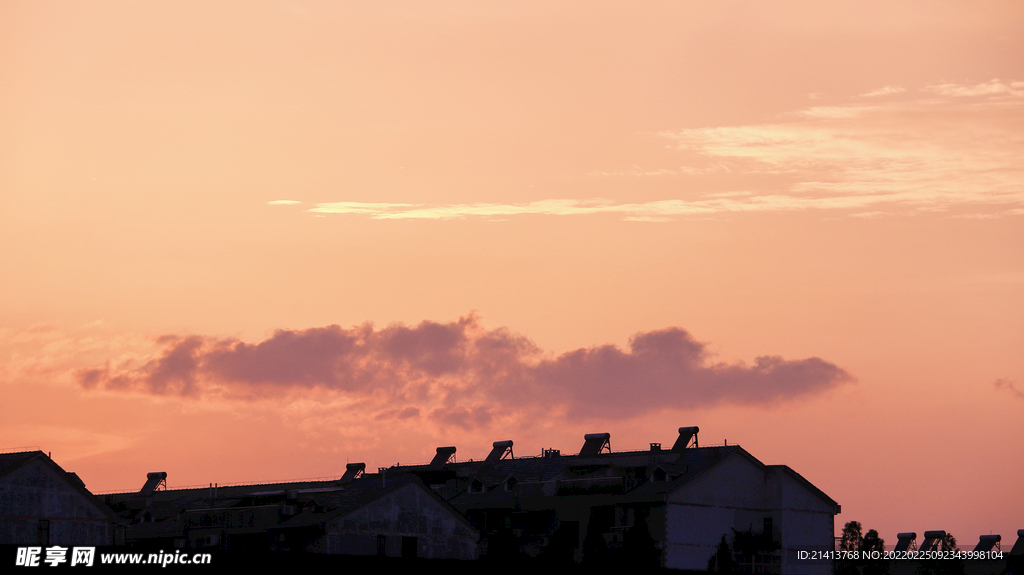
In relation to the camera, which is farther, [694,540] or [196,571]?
[694,540]

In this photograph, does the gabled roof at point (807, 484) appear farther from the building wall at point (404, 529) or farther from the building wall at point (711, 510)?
the building wall at point (404, 529)

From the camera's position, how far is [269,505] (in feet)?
320

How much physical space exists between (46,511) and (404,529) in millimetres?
25148

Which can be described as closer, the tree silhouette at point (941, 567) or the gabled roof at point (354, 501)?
the gabled roof at point (354, 501)

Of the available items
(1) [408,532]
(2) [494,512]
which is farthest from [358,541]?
(2) [494,512]

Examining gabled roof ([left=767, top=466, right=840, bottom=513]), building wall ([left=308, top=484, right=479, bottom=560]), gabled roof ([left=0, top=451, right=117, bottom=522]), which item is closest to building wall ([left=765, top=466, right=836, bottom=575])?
gabled roof ([left=767, top=466, right=840, bottom=513])

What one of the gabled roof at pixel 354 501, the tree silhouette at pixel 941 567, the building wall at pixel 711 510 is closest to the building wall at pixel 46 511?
the gabled roof at pixel 354 501

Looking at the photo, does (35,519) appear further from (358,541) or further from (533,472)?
(533,472)

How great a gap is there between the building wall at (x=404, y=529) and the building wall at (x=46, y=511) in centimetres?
1713

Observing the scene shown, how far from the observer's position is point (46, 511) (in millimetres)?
93312

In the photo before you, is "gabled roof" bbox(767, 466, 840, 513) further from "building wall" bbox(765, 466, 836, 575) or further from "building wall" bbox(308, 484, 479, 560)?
"building wall" bbox(308, 484, 479, 560)

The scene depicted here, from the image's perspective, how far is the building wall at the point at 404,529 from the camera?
92750 mm

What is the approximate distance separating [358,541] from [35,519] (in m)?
22.4

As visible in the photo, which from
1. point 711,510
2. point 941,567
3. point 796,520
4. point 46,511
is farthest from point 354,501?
point 941,567
